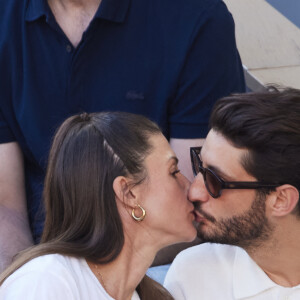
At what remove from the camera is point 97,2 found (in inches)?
101

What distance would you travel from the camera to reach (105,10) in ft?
8.21

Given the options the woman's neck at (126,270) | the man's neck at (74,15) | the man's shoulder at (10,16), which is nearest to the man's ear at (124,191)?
the woman's neck at (126,270)

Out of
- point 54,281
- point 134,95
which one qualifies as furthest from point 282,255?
point 134,95

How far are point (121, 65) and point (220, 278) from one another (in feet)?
2.81

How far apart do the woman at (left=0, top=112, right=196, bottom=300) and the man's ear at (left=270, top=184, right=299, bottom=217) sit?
0.82 feet

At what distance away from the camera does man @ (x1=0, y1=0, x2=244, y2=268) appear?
2514 millimetres

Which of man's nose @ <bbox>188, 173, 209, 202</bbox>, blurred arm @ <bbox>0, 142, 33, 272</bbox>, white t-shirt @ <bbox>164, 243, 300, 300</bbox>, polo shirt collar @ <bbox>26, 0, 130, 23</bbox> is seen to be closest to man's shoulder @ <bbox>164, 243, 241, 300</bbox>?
white t-shirt @ <bbox>164, 243, 300, 300</bbox>

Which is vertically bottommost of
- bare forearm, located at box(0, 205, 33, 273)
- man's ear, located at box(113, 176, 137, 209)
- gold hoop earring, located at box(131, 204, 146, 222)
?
bare forearm, located at box(0, 205, 33, 273)

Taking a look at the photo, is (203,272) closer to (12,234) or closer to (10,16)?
(12,234)

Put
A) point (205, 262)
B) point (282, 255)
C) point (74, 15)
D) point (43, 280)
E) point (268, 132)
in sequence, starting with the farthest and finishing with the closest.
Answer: point (74, 15) → point (205, 262) → point (282, 255) → point (268, 132) → point (43, 280)

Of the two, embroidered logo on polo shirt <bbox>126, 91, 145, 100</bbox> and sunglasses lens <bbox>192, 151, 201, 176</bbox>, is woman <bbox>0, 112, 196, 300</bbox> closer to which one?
sunglasses lens <bbox>192, 151, 201, 176</bbox>

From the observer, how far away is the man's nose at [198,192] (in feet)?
6.86

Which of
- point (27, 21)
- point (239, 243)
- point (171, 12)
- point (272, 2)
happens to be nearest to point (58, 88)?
point (27, 21)

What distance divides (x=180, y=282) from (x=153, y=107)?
0.67 m
